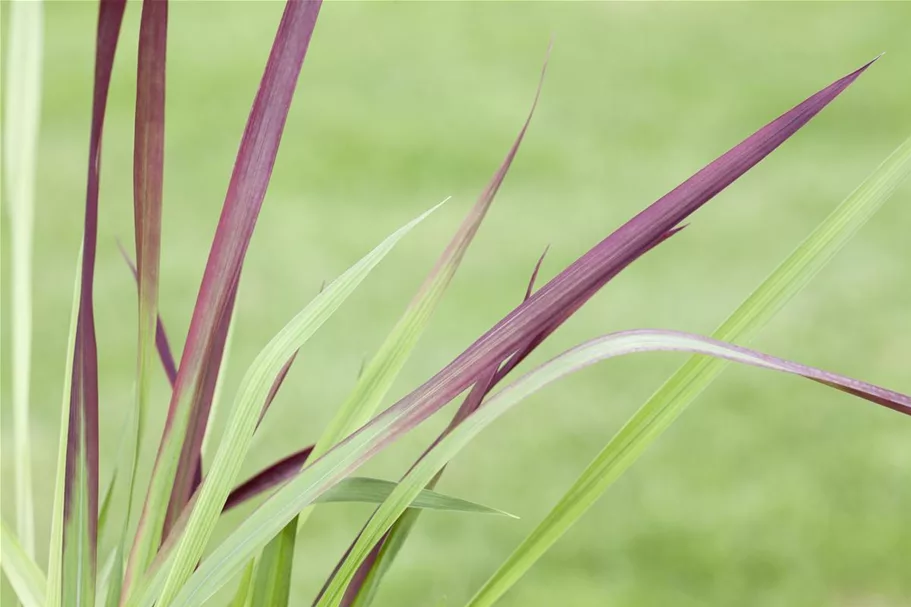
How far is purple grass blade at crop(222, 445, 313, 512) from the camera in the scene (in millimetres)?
470

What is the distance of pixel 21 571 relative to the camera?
0.43m

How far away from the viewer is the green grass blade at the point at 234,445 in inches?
14.0

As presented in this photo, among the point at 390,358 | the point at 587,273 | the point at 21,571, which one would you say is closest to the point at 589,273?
the point at 587,273

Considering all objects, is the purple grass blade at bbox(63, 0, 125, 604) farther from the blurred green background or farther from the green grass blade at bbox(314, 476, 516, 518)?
the blurred green background

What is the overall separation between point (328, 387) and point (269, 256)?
32 cm

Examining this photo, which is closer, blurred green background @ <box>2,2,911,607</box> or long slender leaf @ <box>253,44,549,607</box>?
long slender leaf @ <box>253,44,549,607</box>

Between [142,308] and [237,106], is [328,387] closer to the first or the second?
[237,106]

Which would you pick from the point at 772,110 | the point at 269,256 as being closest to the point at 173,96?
the point at 269,256

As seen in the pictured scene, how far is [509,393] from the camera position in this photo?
1.07 ft

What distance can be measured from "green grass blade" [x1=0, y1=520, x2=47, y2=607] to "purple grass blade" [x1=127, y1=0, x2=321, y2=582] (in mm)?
65

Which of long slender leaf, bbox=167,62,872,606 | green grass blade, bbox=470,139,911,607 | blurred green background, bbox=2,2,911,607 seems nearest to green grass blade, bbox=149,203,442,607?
long slender leaf, bbox=167,62,872,606

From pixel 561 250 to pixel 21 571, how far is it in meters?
1.26

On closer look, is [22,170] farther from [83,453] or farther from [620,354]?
[620,354]

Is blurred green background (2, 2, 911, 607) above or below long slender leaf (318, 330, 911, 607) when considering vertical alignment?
above
